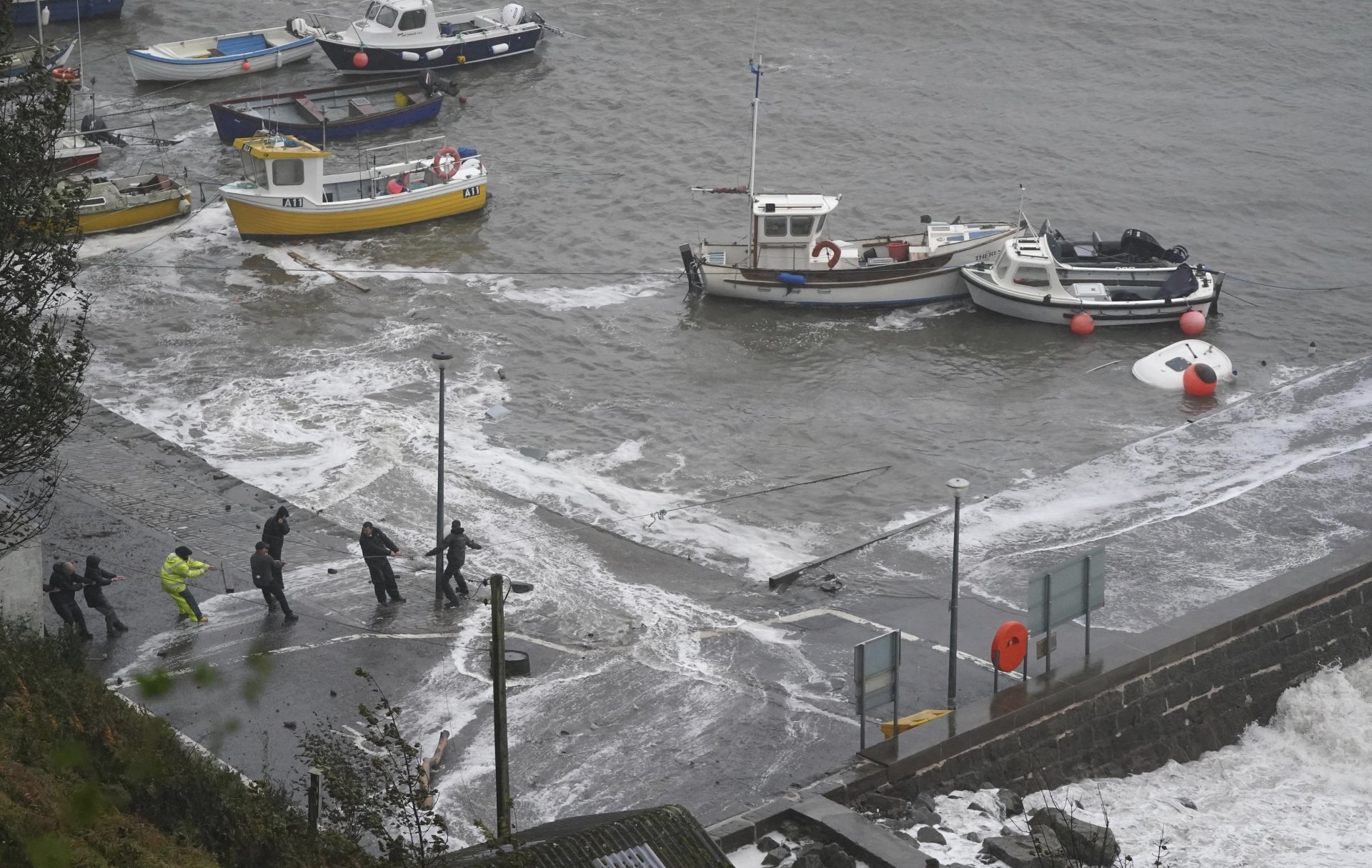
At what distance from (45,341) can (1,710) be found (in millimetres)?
3963

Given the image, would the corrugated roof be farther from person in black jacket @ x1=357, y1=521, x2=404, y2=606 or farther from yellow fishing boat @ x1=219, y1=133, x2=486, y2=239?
yellow fishing boat @ x1=219, y1=133, x2=486, y2=239

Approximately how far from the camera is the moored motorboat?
4409 centimetres

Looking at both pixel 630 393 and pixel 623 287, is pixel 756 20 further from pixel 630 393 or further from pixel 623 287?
pixel 630 393

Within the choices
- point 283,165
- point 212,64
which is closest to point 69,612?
point 283,165

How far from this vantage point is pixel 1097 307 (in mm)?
34969

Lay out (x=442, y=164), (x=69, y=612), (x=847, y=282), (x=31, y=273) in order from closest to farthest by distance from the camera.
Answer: (x=31, y=273) → (x=69, y=612) → (x=847, y=282) → (x=442, y=164)

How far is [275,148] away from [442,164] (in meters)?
4.38

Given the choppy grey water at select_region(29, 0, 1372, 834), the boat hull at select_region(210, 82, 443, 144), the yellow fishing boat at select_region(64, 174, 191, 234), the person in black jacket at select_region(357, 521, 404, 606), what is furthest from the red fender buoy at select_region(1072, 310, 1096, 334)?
the yellow fishing boat at select_region(64, 174, 191, 234)

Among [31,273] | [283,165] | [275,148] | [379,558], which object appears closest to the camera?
[31,273]

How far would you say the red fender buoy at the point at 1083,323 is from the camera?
34844 mm

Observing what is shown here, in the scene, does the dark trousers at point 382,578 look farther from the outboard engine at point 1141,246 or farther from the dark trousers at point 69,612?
the outboard engine at point 1141,246

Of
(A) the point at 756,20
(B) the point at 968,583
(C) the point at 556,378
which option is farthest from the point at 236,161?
(B) the point at 968,583

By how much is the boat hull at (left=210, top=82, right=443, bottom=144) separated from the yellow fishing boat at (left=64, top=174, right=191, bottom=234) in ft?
16.4

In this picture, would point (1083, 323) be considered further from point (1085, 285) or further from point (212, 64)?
point (212, 64)
